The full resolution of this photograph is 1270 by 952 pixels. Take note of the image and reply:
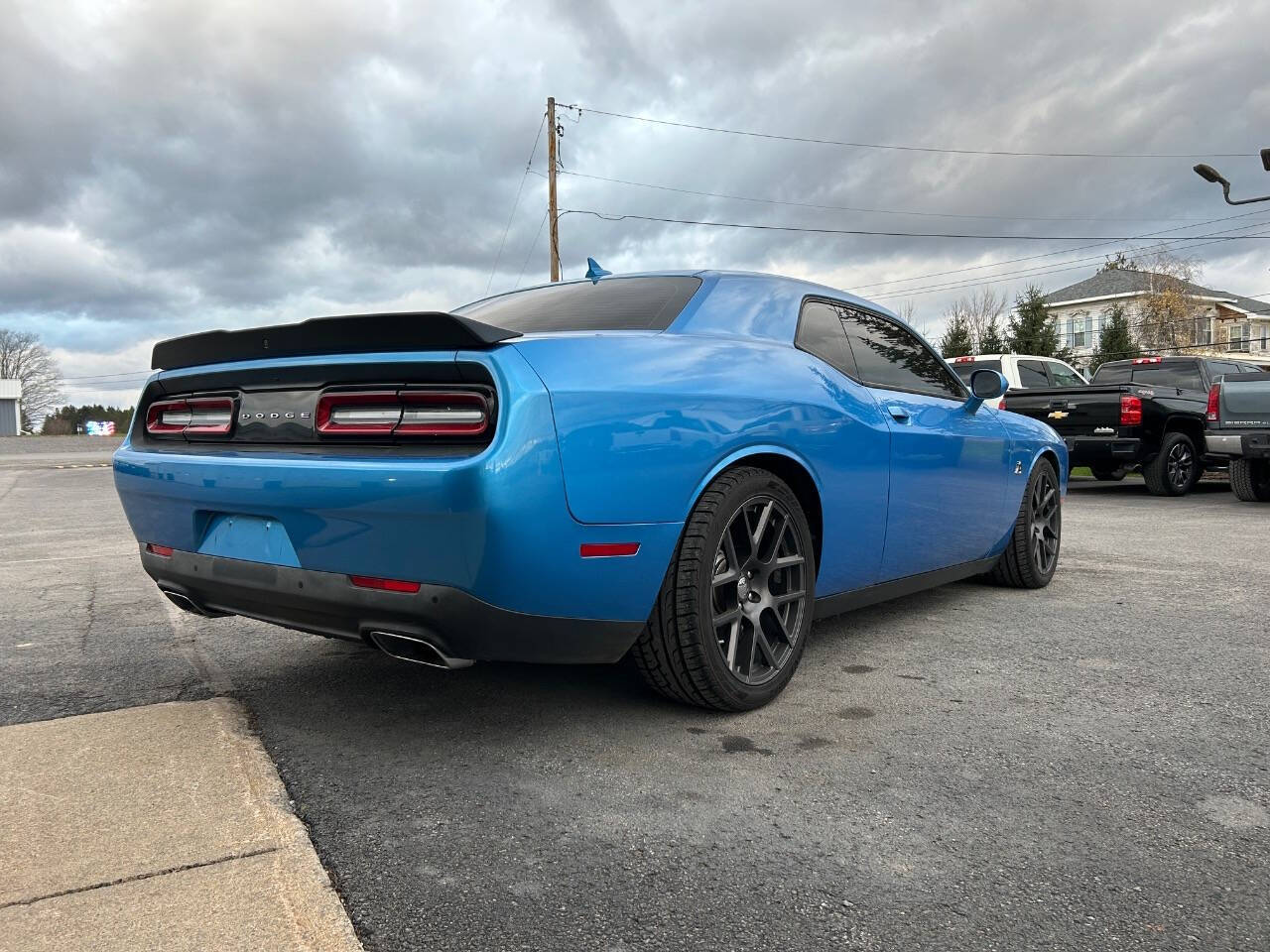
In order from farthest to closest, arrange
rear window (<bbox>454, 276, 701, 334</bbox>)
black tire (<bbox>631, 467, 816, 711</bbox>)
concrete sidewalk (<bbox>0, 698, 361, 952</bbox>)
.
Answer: rear window (<bbox>454, 276, 701, 334</bbox>) → black tire (<bbox>631, 467, 816, 711</bbox>) → concrete sidewalk (<bbox>0, 698, 361, 952</bbox>)

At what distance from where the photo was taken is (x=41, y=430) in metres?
82.3

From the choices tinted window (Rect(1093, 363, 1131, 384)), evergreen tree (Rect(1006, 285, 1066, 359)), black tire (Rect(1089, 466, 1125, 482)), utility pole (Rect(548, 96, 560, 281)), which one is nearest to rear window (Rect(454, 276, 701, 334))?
black tire (Rect(1089, 466, 1125, 482))

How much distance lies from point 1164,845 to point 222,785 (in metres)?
2.23

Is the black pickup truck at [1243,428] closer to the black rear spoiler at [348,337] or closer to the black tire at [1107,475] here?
the black tire at [1107,475]

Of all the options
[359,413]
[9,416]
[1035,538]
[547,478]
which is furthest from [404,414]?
[9,416]

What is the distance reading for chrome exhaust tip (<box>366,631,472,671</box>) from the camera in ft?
8.06

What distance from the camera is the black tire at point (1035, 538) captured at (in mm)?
5059

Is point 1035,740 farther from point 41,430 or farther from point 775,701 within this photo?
point 41,430

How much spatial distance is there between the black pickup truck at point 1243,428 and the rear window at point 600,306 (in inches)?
360

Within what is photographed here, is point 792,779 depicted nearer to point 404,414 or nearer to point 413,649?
point 413,649

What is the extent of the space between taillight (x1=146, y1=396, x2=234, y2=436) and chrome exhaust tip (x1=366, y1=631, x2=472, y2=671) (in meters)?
0.87

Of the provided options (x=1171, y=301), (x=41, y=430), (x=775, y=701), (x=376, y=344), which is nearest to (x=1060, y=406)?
(x=775, y=701)

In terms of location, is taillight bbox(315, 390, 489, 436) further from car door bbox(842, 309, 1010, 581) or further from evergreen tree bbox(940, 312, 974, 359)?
evergreen tree bbox(940, 312, 974, 359)

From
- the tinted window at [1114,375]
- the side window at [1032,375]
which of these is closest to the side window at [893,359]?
the side window at [1032,375]
